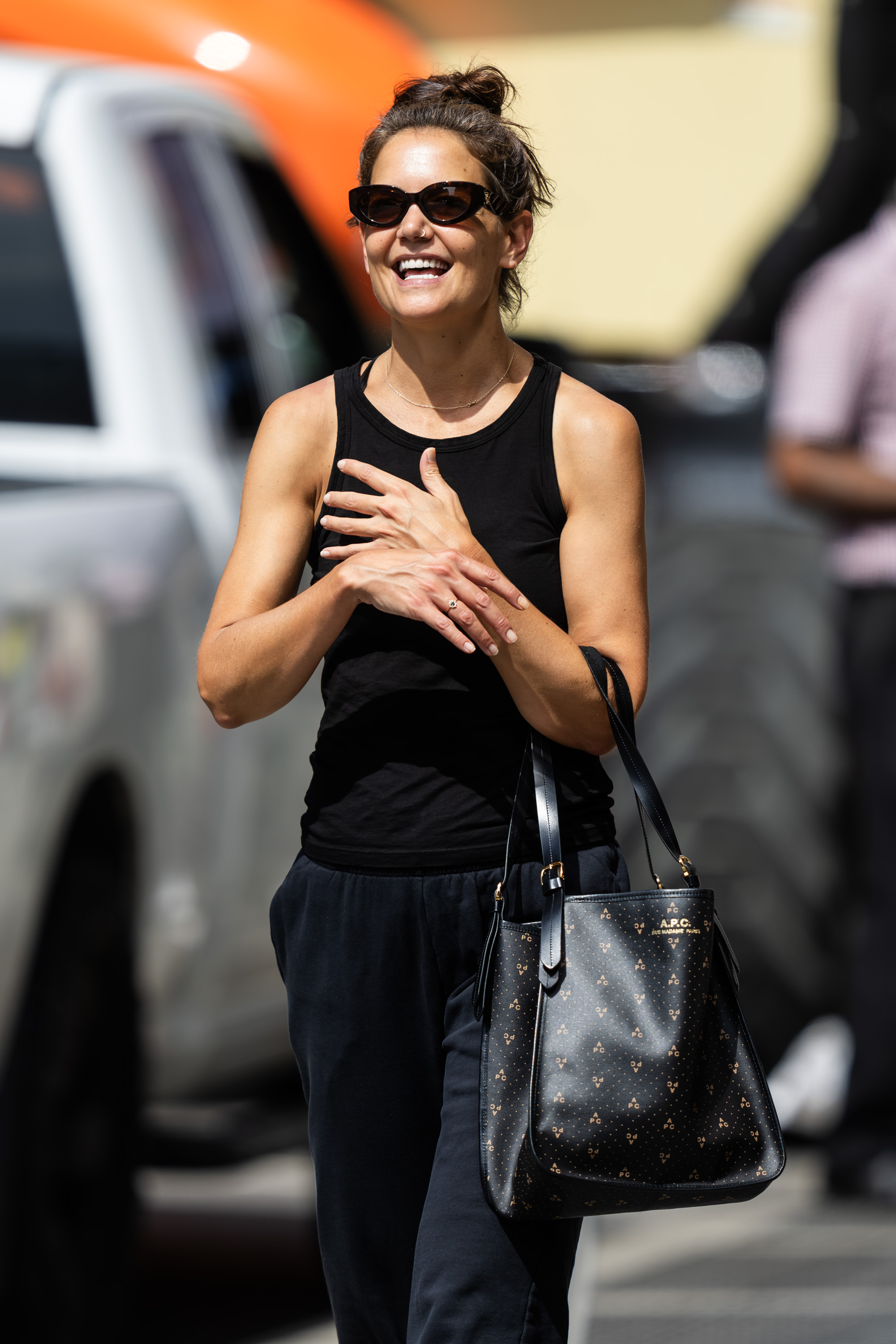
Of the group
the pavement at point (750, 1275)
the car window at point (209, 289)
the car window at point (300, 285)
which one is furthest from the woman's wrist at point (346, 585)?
the car window at point (300, 285)

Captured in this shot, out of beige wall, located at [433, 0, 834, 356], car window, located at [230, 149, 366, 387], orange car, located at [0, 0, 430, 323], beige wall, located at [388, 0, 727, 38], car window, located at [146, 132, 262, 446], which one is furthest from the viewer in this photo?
beige wall, located at [433, 0, 834, 356]

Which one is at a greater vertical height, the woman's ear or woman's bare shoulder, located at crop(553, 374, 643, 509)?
the woman's ear

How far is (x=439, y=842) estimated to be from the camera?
230 cm

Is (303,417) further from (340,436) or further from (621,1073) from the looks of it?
(621,1073)

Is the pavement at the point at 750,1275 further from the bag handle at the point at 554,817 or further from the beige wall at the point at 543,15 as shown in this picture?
the beige wall at the point at 543,15

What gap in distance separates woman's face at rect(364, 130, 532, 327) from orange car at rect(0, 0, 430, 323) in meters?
4.24

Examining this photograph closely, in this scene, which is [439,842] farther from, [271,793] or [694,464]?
[694,464]

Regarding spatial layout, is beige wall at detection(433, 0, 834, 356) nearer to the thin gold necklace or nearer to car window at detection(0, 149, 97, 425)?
car window at detection(0, 149, 97, 425)

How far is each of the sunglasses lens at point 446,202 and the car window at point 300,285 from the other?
2732 millimetres

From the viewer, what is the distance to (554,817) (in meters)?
2.24

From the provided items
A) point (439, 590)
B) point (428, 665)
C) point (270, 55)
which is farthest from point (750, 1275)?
point (270, 55)

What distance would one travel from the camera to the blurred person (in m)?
4.99

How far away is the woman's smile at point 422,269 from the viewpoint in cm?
212

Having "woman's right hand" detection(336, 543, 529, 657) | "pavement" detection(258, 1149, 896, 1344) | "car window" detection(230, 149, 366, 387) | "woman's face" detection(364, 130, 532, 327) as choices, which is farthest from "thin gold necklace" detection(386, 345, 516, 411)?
"car window" detection(230, 149, 366, 387)
